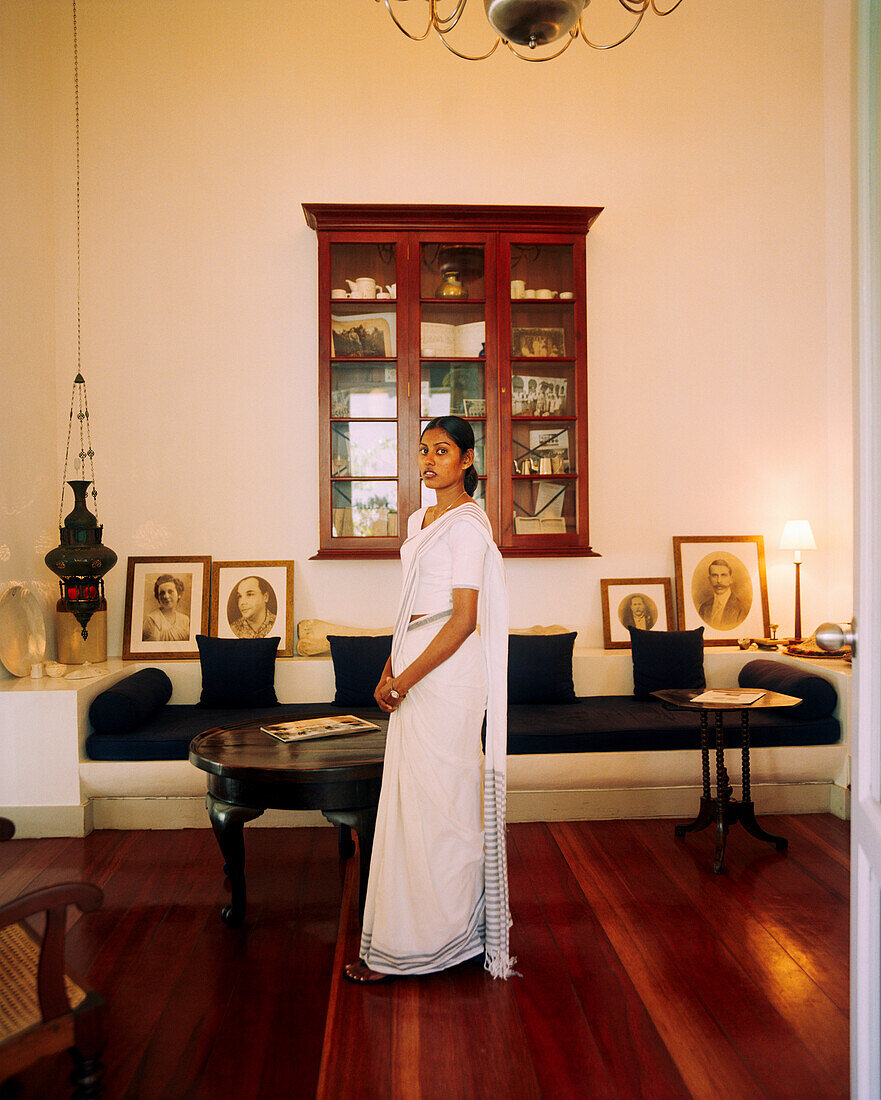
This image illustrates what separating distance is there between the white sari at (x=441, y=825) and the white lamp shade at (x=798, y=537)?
2.88 m

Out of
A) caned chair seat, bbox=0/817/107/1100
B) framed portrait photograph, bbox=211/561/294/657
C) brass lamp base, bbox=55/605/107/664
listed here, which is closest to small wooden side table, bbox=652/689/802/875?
framed portrait photograph, bbox=211/561/294/657

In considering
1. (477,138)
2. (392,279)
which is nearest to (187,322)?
(392,279)

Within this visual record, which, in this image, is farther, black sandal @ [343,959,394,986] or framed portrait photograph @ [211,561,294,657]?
framed portrait photograph @ [211,561,294,657]

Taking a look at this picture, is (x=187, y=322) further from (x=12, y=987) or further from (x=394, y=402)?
(x=12, y=987)

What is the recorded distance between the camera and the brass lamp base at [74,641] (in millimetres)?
4613

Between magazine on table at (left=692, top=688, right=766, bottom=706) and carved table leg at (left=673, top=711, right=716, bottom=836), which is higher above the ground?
magazine on table at (left=692, top=688, right=766, bottom=706)

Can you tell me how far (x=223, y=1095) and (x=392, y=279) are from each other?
3872mm

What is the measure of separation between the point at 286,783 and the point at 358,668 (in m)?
1.70

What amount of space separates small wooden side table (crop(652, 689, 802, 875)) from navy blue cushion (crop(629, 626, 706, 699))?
692 mm

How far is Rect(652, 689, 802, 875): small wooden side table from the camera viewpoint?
3.50 m

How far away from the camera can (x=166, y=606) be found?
4902 mm

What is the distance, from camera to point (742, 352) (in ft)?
17.0

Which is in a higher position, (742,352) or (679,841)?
(742,352)

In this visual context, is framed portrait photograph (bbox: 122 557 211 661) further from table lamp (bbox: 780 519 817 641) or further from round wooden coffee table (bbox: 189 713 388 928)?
table lamp (bbox: 780 519 817 641)
